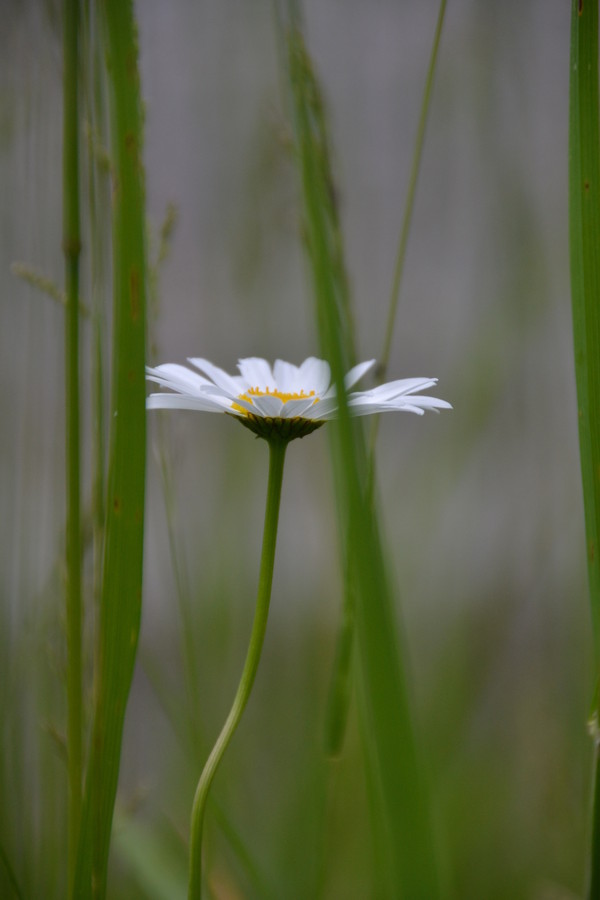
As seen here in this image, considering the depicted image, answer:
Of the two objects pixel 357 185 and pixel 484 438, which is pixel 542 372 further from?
pixel 357 185

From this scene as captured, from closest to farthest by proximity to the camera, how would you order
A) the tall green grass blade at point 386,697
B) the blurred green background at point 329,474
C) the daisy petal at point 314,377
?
the tall green grass blade at point 386,697, the daisy petal at point 314,377, the blurred green background at point 329,474

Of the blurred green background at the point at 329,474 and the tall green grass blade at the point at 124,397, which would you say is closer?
the tall green grass blade at the point at 124,397

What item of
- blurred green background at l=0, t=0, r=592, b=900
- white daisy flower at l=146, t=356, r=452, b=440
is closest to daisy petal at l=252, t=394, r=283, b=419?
white daisy flower at l=146, t=356, r=452, b=440

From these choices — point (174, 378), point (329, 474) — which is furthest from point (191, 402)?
point (329, 474)

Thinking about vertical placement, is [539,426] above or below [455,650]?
above

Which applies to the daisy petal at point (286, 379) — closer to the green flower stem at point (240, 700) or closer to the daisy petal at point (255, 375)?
the daisy petal at point (255, 375)

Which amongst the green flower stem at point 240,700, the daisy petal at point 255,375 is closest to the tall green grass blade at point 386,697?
the green flower stem at point 240,700

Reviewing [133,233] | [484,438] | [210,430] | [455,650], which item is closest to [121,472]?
[133,233]
